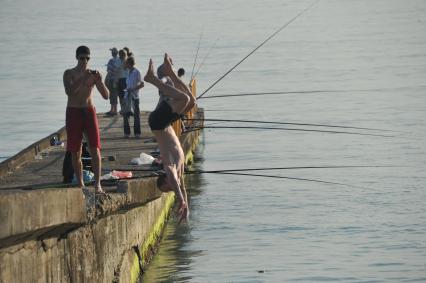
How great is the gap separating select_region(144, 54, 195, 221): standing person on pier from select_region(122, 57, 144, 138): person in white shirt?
954 cm

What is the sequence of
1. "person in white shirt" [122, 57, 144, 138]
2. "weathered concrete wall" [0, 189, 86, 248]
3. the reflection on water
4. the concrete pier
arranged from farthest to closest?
"person in white shirt" [122, 57, 144, 138]
the reflection on water
the concrete pier
"weathered concrete wall" [0, 189, 86, 248]

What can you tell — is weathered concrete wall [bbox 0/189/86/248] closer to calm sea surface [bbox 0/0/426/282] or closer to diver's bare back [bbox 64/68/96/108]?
diver's bare back [bbox 64/68/96/108]

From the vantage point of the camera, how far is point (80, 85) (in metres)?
11.8

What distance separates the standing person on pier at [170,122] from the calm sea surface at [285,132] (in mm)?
3031

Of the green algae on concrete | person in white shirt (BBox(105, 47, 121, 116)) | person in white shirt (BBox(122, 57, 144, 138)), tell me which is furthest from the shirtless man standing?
person in white shirt (BBox(105, 47, 121, 116))

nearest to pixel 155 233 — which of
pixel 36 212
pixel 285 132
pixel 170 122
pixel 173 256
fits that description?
pixel 173 256

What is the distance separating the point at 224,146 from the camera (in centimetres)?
3359

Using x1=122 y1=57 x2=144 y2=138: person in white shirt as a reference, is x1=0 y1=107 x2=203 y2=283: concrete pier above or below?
below

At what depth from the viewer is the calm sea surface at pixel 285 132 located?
18344 millimetres

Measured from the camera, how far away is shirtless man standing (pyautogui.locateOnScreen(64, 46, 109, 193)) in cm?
1177

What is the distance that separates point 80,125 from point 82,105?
0.21 metres

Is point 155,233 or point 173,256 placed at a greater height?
point 155,233

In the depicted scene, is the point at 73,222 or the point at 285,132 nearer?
the point at 73,222

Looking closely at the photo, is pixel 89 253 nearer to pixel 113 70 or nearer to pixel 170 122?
pixel 170 122
